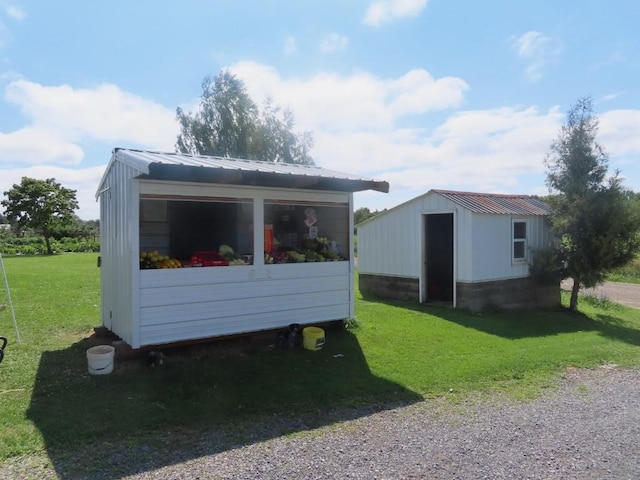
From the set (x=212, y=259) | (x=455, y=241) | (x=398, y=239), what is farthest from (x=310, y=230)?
(x=398, y=239)

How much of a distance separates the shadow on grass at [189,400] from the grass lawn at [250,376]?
0.05 ft

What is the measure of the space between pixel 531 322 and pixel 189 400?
7767 millimetres

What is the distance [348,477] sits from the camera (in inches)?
123

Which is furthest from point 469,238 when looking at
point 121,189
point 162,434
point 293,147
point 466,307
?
point 293,147

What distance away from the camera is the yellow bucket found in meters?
6.23

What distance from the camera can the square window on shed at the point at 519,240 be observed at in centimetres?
1102

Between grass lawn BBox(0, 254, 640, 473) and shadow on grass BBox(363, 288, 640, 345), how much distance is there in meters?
0.09

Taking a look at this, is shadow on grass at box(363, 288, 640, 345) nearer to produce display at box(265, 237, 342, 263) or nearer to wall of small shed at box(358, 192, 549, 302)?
wall of small shed at box(358, 192, 549, 302)

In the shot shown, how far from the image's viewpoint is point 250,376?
5.23 metres

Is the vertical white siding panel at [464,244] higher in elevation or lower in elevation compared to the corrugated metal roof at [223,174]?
lower

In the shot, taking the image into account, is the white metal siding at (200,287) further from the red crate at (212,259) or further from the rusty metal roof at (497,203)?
the rusty metal roof at (497,203)

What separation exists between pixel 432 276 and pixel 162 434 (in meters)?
8.76

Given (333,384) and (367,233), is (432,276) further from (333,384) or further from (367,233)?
(333,384)

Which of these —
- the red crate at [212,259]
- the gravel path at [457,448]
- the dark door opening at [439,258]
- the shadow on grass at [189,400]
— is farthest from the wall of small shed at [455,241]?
the red crate at [212,259]
